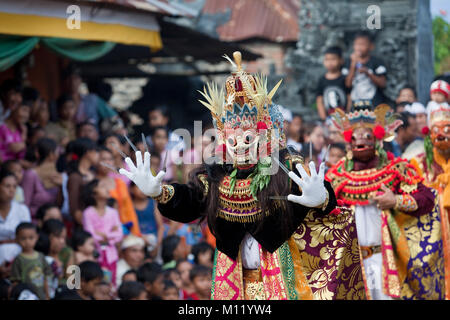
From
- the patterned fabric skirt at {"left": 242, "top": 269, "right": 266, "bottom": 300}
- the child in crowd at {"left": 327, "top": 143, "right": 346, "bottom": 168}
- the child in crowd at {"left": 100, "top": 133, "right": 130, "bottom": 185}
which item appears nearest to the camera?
the patterned fabric skirt at {"left": 242, "top": 269, "right": 266, "bottom": 300}

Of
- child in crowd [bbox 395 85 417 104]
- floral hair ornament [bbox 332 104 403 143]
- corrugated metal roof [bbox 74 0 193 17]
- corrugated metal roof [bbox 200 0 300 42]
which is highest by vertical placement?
corrugated metal roof [bbox 200 0 300 42]

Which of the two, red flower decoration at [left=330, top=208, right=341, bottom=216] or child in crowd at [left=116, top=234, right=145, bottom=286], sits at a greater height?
child in crowd at [left=116, top=234, right=145, bottom=286]

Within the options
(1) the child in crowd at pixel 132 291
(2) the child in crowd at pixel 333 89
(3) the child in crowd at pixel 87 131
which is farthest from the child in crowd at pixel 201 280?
(2) the child in crowd at pixel 333 89

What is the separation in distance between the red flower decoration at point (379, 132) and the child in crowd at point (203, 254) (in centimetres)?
207

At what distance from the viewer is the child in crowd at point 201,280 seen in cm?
793

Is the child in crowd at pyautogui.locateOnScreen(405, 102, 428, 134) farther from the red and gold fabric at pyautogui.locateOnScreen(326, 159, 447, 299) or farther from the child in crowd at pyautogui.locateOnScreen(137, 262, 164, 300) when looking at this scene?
the child in crowd at pyautogui.locateOnScreen(137, 262, 164, 300)

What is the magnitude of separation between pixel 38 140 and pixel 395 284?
3.64 metres

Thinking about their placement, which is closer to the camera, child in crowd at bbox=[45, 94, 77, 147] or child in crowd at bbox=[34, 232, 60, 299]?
child in crowd at bbox=[34, 232, 60, 299]

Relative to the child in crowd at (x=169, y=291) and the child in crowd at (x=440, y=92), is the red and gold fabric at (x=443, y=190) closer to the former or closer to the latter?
the child in crowd at (x=440, y=92)

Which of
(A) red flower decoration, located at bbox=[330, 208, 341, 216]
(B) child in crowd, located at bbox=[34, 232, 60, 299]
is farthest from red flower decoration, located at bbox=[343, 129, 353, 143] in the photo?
(B) child in crowd, located at bbox=[34, 232, 60, 299]

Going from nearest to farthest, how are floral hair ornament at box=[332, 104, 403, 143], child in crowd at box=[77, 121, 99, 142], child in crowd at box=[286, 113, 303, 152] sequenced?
floral hair ornament at box=[332, 104, 403, 143] < child in crowd at box=[77, 121, 99, 142] < child in crowd at box=[286, 113, 303, 152]

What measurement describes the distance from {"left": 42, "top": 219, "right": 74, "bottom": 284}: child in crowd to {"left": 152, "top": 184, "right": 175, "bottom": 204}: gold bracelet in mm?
2407

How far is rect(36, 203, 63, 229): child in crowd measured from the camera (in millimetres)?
7836
